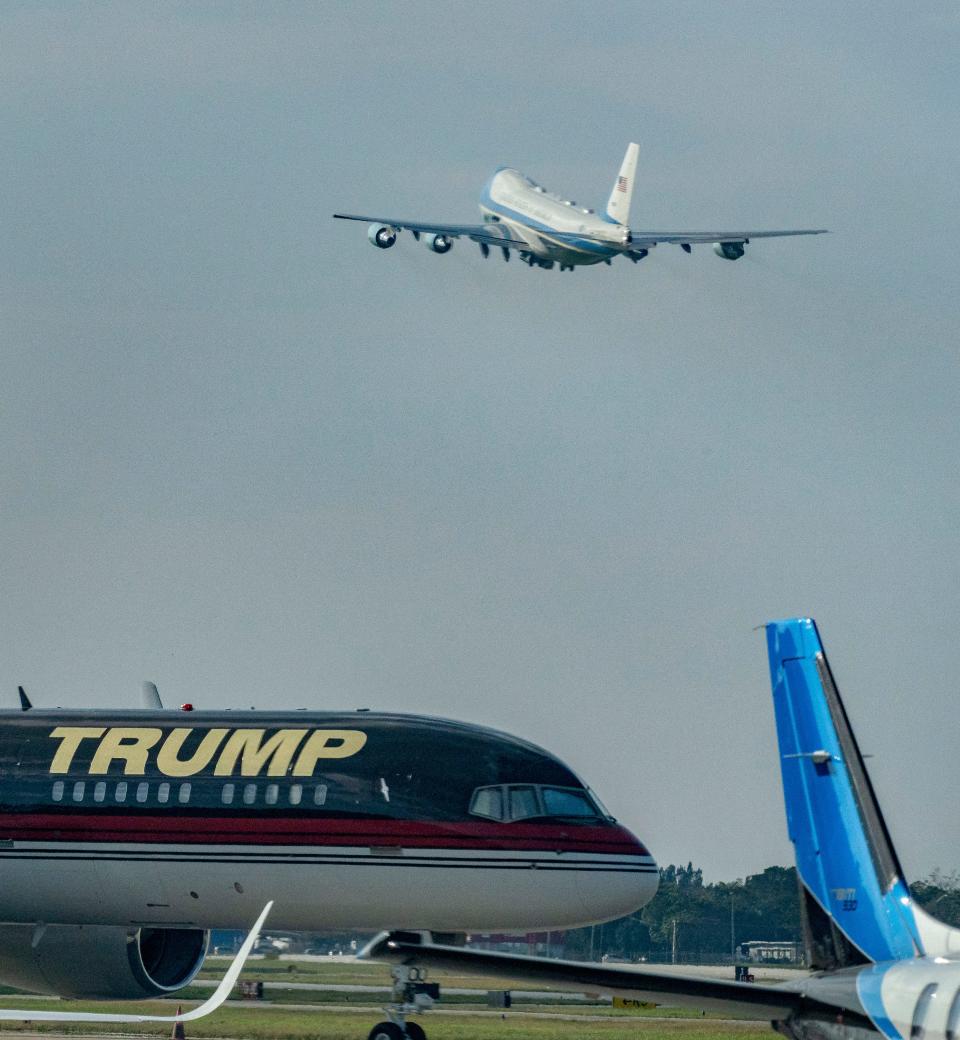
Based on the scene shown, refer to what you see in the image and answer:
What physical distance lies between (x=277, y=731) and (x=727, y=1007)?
16884 mm

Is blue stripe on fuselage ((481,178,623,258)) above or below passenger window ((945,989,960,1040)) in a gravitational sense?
above

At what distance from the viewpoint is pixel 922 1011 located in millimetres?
14398

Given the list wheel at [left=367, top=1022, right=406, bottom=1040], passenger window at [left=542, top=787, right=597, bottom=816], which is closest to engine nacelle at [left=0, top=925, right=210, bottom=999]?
wheel at [left=367, top=1022, right=406, bottom=1040]

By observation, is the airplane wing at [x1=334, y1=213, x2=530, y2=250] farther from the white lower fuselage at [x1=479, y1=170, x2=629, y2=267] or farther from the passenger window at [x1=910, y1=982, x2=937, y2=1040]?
the passenger window at [x1=910, y1=982, x2=937, y2=1040]

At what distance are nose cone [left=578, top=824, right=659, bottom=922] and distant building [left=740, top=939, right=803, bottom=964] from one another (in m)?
56.9

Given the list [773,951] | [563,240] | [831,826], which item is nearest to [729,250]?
[563,240]

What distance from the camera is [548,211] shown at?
293 ft

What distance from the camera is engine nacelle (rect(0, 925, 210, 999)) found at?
30484mm

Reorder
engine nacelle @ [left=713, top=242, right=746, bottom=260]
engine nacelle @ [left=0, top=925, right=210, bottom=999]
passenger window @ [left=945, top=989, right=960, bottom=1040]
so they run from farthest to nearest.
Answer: engine nacelle @ [left=713, top=242, right=746, bottom=260] < engine nacelle @ [left=0, top=925, right=210, bottom=999] < passenger window @ [left=945, top=989, right=960, bottom=1040]

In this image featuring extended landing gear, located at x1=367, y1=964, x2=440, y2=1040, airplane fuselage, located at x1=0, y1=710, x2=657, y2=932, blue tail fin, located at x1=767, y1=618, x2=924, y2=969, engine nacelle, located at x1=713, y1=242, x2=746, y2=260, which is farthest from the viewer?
engine nacelle, located at x1=713, y1=242, x2=746, y2=260

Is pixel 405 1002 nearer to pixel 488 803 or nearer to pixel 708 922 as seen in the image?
pixel 488 803

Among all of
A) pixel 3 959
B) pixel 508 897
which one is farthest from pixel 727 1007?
pixel 3 959

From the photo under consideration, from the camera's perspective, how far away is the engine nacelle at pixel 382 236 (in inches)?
3081

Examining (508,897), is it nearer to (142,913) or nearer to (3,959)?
(142,913)
